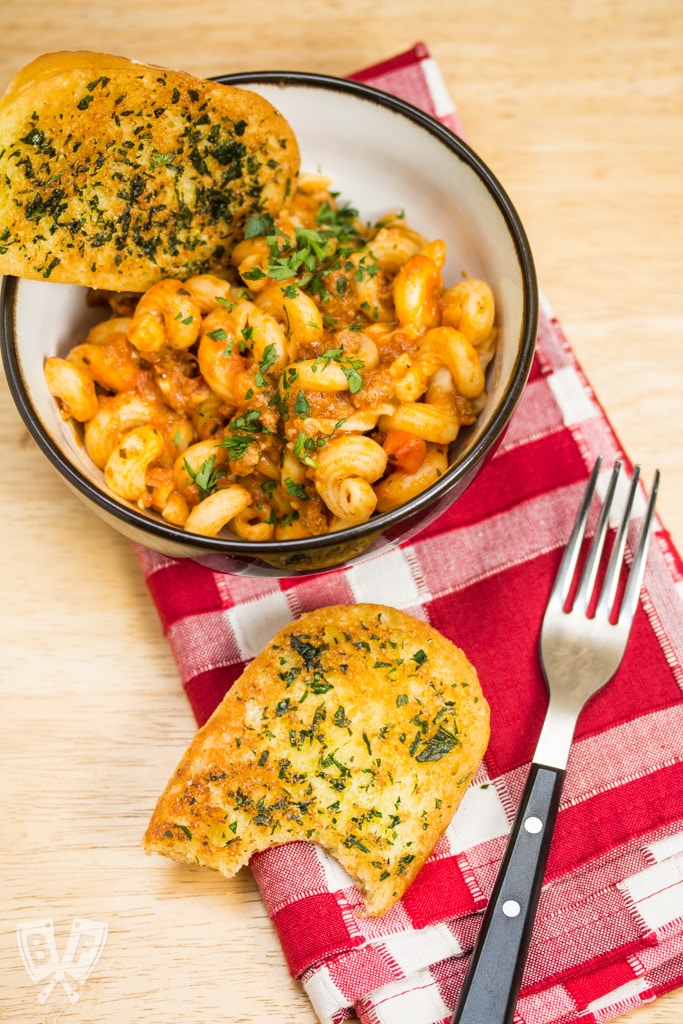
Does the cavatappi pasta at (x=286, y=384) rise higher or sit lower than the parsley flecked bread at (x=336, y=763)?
higher

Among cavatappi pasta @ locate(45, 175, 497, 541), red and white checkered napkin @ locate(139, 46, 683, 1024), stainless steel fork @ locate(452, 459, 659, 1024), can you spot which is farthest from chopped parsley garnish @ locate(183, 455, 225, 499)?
stainless steel fork @ locate(452, 459, 659, 1024)

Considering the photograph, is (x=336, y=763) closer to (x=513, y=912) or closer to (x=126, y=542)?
(x=513, y=912)

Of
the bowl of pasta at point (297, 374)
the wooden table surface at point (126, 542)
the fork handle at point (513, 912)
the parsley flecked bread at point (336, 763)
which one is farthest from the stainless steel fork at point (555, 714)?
the bowl of pasta at point (297, 374)

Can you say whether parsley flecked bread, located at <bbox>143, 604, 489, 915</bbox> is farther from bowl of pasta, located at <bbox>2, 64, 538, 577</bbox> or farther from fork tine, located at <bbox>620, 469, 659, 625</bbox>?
fork tine, located at <bbox>620, 469, 659, 625</bbox>

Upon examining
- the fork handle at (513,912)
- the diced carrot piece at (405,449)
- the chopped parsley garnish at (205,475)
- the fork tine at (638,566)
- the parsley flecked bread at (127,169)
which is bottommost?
the fork handle at (513,912)

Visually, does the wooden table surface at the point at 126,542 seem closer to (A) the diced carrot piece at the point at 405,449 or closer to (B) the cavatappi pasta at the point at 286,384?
(B) the cavatappi pasta at the point at 286,384

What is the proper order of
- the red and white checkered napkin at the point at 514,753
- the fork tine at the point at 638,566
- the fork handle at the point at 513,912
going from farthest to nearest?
the fork tine at the point at 638,566 < the red and white checkered napkin at the point at 514,753 < the fork handle at the point at 513,912

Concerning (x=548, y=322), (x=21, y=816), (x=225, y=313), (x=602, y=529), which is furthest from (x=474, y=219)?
(x=21, y=816)
